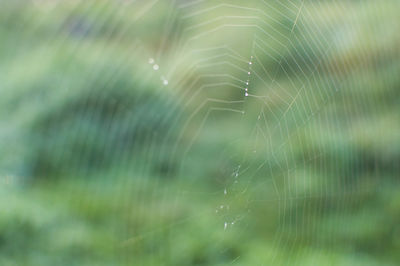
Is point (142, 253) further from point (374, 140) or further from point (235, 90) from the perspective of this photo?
point (374, 140)

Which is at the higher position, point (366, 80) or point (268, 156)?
point (366, 80)

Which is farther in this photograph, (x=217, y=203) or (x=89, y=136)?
(x=89, y=136)

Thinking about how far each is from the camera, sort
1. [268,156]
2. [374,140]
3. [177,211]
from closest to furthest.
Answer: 1. [268,156]
2. [177,211]
3. [374,140]

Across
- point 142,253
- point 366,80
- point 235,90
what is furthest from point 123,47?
point 366,80

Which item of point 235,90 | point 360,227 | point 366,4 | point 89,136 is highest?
point 366,4

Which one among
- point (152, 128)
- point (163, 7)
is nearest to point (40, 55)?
point (152, 128)

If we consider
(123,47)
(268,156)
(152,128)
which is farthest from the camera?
(123,47)
